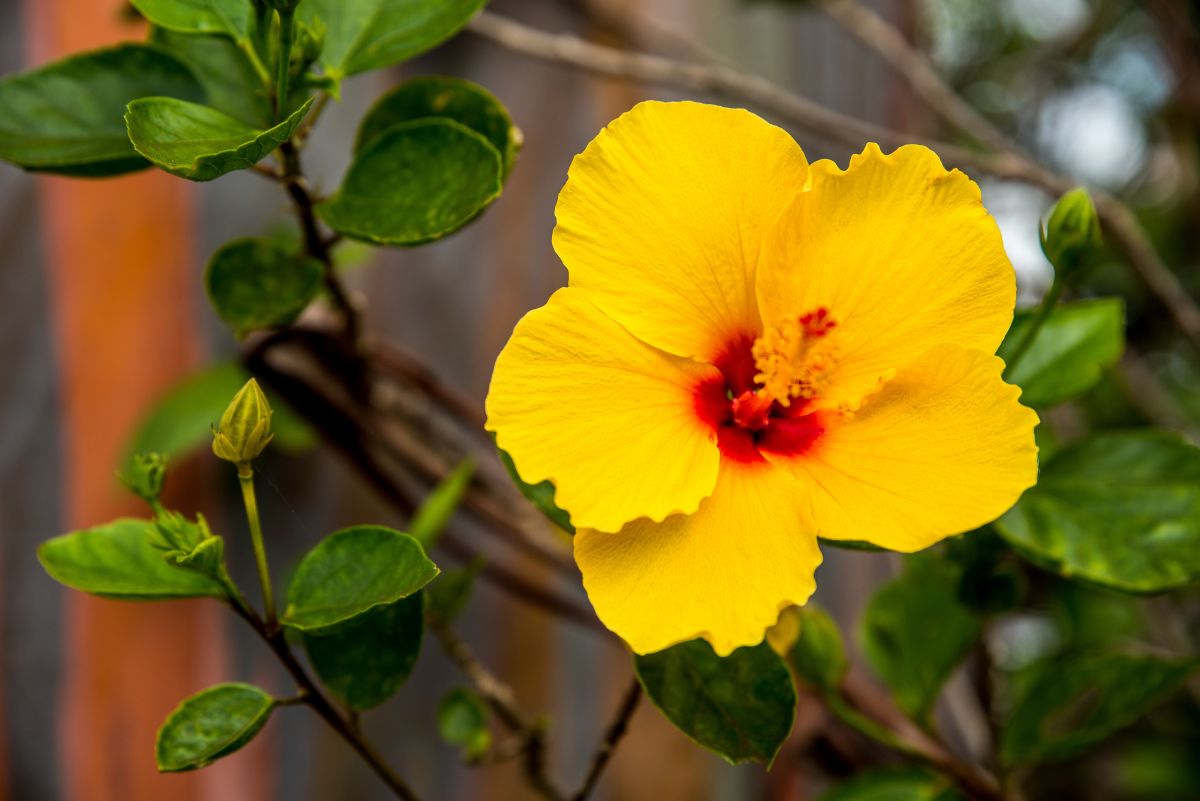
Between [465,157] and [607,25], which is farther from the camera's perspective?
[607,25]

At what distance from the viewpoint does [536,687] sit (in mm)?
1540

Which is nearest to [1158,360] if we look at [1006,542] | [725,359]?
[1006,542]

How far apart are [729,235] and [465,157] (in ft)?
0.63

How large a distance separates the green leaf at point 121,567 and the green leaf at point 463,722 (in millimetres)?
270

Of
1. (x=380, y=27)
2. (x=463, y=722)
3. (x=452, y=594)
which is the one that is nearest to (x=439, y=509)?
(x=452, y=594)

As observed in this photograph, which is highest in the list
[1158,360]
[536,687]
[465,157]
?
[465,157]

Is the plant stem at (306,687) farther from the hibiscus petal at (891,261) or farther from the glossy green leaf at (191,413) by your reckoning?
the glossy green leaf at (191,413)

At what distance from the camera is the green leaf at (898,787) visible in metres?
0.95

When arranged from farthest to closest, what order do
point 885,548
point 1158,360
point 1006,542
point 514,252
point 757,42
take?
point 1158,360, point 757,42, point 514,252, point 1006,542, point 885,548

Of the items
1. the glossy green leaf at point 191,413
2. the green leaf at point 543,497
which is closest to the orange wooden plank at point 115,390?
the glossy green leaf at point 191,413

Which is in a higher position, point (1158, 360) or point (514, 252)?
point (514, 252)

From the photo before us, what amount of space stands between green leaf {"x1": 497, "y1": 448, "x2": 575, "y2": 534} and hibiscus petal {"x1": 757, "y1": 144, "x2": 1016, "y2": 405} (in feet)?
0.61

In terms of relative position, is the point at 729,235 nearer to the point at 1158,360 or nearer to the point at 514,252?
the point at 514,252

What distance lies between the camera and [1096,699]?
3.38 feet
